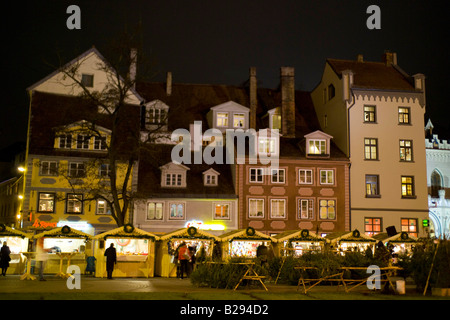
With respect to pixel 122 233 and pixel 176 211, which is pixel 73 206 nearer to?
pixel 176 211

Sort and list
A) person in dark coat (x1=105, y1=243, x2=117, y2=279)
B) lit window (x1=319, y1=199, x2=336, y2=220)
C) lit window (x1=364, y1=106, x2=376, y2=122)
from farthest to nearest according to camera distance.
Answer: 1. lit window (x1=364, y1=106, x2=376, y2=122)
2. lit window (x1=319, y1=199, x2=336, y2=220)
3. person in dark coat (x1=105, y1=243, x2=117, y2=279)

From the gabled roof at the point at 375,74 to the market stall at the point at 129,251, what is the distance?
23524 millimetres

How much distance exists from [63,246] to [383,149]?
1020 inches

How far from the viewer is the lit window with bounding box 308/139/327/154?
144 feet

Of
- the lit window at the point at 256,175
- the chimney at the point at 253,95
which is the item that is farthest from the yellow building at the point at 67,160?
the chimney at the point at 253,95

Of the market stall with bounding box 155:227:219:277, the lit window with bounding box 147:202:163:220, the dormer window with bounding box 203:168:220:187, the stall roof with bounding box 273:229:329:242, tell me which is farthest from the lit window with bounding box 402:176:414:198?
the market stall with bounding box 155:227:219:277

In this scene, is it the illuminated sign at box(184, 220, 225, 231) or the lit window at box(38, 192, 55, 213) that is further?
the illuminated sign at box(184, 220, 225, 231)

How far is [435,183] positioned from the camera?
154 ft

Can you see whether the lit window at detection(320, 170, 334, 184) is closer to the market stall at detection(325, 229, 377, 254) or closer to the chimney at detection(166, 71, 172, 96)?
the market stall at detection(325, 229, 377, 254)

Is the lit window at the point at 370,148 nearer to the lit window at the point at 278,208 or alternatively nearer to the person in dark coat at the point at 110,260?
the lit window at the point at 278,208

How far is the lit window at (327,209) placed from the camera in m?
43.1

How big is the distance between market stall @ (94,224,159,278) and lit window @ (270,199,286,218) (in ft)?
49.1
